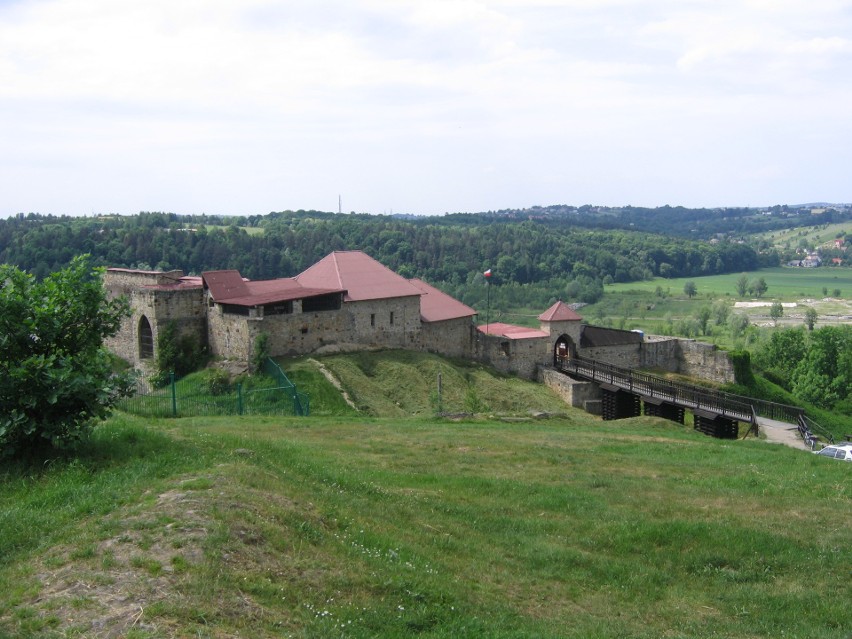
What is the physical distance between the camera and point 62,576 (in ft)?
27.2

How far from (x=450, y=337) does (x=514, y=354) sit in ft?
13.0

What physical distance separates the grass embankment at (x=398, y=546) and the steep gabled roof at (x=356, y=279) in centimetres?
1890

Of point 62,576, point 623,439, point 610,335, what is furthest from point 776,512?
point 610,335

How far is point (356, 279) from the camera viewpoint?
37156 mm

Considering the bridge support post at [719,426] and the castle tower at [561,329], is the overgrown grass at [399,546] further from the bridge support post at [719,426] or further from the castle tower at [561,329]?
the castle tower at [561,329]

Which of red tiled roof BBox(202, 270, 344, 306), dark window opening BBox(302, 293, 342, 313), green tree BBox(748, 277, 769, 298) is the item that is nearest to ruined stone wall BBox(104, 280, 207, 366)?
red tiled roof BBox(202, 270, 344, 306)

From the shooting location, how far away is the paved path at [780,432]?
98.0 ft

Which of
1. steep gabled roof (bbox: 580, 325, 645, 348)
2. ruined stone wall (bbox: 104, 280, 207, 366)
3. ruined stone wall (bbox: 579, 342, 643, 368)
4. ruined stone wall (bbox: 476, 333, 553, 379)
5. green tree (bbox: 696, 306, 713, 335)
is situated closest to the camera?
ruined stone wall (bbox: 104, 280, 207, 366)

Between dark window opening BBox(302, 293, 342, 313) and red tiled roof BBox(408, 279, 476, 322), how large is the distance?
5.41 metres

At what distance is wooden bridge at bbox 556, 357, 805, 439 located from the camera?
33.2 metres

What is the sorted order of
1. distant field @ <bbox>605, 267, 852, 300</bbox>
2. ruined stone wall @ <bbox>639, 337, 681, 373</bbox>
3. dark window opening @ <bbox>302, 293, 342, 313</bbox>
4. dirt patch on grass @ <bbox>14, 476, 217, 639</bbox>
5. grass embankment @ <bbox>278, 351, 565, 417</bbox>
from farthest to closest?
distant field @ <bbox>605, 267, 852, 300</bbox>
ruined stone wall @ <bbox>639, 337, 681, 373</bbox>
dark window opening @ <bbox>302, 293, 342, 313</bbox>
grass embankment @ <bbox>278, 351, 565, 417</bbox>
dirt patch on grass @ <bbox>14, 476, 217, 639</bbox>

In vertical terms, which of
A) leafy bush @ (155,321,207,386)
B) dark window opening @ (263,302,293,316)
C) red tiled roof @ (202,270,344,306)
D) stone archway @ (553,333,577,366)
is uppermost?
red tiled roof @ (202,270,344,306)

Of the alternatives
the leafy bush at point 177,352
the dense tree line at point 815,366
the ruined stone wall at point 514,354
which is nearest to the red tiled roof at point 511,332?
the ruined stone wall at point 514,354

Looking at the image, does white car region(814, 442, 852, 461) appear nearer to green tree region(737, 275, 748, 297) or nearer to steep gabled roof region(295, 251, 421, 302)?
steep gabled roof region(295, 251, 421, 302)
